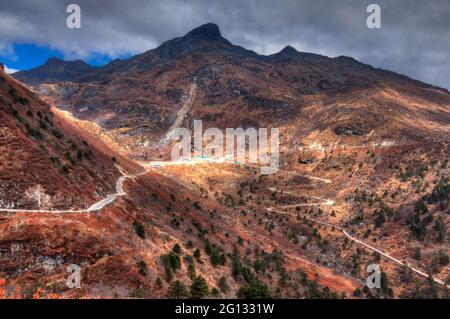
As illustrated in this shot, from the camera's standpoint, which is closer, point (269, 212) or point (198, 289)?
point (198, 289)

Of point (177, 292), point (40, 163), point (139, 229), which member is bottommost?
point (177, 292)

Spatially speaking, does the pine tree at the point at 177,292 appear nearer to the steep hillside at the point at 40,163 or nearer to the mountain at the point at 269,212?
the mountain at the point at 269,212

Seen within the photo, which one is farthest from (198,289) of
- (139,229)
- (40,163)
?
(40,163)

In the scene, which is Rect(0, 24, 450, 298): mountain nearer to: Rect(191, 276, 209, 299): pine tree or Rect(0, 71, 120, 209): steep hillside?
Rect(0, 71, 120, 209): steep hillside

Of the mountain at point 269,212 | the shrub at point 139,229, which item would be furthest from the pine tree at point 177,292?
the shrub at point 139,229

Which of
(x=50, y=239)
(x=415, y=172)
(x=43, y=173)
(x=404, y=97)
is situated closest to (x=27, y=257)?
(x=50, y=239)

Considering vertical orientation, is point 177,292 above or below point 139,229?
below

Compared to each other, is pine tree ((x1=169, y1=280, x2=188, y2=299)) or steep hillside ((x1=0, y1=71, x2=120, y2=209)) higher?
steep hillside ((x1=0, y1=71, x2=120, y2=209))

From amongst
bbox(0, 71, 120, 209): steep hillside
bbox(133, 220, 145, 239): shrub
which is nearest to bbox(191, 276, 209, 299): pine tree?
bbox(133, 220, 145, 239): shrub

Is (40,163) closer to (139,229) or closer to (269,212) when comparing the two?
(139,229)
